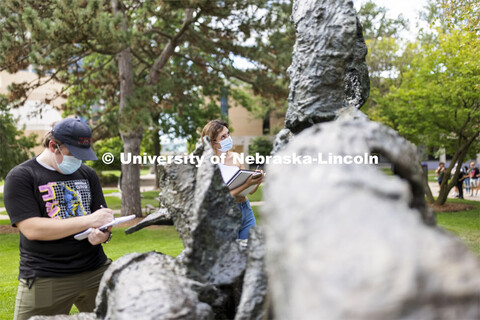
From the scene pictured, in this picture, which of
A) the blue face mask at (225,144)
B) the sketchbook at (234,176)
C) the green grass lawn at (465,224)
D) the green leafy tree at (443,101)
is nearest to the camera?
the sketchbook at (234,176)

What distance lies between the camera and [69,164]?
294 centimetres

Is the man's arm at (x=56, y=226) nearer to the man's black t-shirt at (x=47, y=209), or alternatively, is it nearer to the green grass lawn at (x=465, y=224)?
the man's black t-shirt at (x=47, y=209)

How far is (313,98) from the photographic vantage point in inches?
110

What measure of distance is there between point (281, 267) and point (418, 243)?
0.37 m

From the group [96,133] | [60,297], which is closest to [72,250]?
[60,297]

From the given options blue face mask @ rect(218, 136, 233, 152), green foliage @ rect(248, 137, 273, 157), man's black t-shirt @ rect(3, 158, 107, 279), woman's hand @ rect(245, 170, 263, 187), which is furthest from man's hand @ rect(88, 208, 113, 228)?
green foliage @ rect(248, 137, 273, 157)

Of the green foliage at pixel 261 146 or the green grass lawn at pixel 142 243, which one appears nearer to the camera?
the green grass lawn at pixel 142 243

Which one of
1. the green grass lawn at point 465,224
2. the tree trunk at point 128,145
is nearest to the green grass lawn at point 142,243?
the green grass lawn at point 465,224

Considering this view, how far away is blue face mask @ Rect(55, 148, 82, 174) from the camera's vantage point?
2.92 metres

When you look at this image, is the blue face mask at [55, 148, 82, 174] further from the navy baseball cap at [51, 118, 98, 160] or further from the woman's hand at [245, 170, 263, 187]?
the woman's hand at [245, 170, 263, 187]

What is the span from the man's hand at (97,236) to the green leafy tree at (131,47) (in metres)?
6.79

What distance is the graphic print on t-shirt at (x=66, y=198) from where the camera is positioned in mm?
2834

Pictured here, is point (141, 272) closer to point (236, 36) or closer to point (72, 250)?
point (72, 250)

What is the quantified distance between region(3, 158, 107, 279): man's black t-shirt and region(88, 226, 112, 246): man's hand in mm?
149
